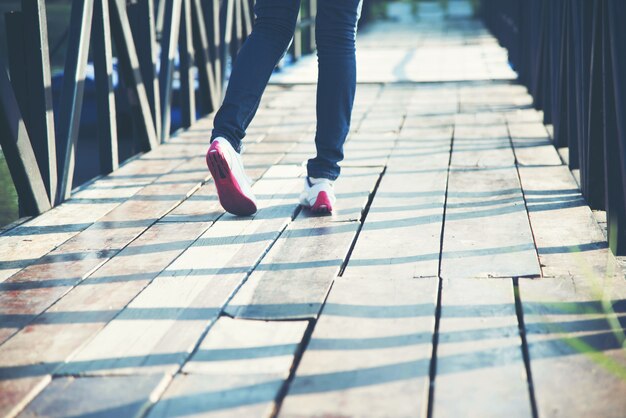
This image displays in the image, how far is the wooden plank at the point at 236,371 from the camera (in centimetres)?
117

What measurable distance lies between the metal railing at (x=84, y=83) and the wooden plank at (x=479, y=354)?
1134 millimetres

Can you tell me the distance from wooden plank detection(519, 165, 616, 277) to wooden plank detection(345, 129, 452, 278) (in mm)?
213

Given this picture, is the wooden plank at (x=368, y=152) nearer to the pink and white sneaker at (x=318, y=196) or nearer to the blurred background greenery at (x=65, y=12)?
the pink and white sneaker at (x=318, y=196)

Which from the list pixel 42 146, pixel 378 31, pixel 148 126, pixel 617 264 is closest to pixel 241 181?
pixel 42 146

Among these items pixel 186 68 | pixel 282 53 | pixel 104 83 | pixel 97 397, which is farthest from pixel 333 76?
pixel 186 68

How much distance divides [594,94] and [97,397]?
1.36 m

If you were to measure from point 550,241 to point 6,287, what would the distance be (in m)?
1.07

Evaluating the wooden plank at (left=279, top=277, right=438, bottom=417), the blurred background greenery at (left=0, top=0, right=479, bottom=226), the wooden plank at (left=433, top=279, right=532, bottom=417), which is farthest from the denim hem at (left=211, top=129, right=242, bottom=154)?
the blurred background greenery at (left=0, top=0, right=479, bottom=226)

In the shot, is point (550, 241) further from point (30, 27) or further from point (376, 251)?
point (30, 27)

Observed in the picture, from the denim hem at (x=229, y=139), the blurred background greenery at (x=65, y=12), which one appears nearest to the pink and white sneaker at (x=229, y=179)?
the denim hem at (x=229, y=139)

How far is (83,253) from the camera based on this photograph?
6.29 feet

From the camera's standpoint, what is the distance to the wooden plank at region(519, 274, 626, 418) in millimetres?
1170

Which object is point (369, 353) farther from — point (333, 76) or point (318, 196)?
point (333, 76)

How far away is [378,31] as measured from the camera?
9.58 m
